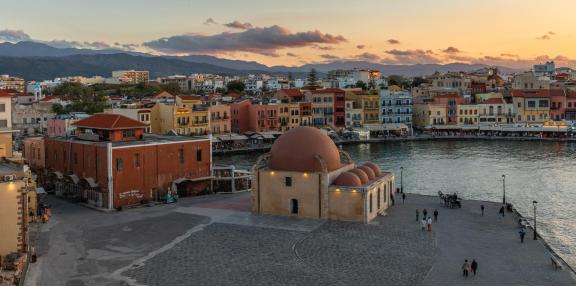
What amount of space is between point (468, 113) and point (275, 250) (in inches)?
3615

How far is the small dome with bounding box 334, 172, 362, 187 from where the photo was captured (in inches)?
1478

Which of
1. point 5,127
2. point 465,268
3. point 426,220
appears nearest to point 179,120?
A: point 5,127

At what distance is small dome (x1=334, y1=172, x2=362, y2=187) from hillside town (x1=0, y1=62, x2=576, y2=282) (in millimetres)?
86

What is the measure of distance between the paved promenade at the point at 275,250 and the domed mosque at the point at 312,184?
42.9 inches

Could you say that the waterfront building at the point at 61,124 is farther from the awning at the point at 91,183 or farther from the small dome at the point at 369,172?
the small dome at the point at 369,172

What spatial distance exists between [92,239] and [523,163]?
5594 cm

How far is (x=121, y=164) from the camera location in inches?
1662

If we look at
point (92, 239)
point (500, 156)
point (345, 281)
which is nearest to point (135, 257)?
point (92, 239)

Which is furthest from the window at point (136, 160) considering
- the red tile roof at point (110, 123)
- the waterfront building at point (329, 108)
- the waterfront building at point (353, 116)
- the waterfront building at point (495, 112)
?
the waterfront building at point (495, 112)

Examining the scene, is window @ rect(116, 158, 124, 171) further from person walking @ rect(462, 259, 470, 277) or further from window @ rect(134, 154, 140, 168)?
person walking @ rect(462, 259, 470, 277)

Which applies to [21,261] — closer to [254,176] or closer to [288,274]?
[288,274]

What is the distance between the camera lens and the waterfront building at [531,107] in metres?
114

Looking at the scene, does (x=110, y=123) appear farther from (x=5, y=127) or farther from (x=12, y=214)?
(x=12, y=214)

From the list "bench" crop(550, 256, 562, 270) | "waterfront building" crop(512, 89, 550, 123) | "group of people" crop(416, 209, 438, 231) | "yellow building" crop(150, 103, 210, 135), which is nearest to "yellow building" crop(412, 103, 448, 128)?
"waterfront building" crop(512, 89, 550, 123)
